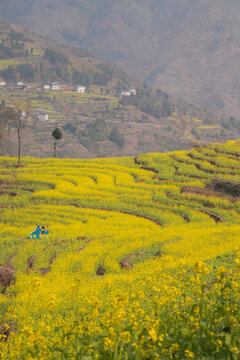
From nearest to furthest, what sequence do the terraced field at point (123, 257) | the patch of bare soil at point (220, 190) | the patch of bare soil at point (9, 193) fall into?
1. the terraced field at point (123, 257)
2. the patch of bare soil at point (220, 190)
3. the patch of bare soil at point (9, 193)

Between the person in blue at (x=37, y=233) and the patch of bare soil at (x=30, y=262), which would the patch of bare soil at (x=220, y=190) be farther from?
the patch of bare soil at (x=30, y=262)

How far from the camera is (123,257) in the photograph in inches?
904

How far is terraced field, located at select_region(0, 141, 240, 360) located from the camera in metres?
6.98

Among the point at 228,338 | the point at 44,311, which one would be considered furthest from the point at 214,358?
the point at 44,311

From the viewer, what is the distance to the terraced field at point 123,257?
698 centimetres

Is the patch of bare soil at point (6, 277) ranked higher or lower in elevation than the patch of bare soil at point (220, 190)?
higher

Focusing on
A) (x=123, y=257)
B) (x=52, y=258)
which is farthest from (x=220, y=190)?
(x=52, y=258)

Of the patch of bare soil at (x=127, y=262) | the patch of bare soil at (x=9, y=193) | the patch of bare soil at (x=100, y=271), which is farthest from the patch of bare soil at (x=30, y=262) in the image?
the patch of bare soil at (x=9, y=193)

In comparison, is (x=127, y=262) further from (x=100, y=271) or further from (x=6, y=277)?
(x=6, y=277)

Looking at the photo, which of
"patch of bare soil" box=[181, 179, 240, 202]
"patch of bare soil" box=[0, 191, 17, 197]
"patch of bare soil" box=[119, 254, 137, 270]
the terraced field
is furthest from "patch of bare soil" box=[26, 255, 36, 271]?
"patch of bare soil" box=[181, 179, 240, 202]

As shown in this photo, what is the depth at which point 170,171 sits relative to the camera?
4834 centimetres

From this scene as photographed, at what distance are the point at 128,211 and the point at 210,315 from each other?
2774 centimetres

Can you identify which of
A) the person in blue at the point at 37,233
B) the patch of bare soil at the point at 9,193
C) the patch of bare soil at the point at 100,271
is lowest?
the patch of bare soil at the point at 9,193

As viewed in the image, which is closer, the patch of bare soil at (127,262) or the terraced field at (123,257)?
the terraced field at (123,257)
